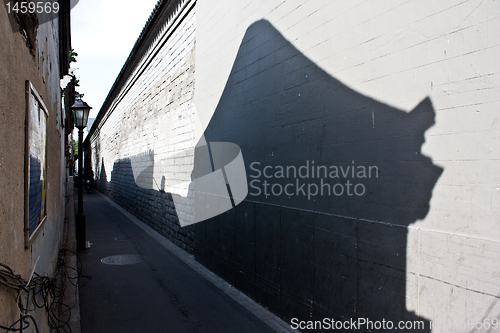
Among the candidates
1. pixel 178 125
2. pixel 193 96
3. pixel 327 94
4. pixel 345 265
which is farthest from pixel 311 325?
pixel 178 125

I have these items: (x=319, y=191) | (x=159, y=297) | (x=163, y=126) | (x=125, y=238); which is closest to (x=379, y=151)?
(x=319, y=191)

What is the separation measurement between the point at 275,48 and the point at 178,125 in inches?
184

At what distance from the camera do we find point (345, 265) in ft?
12.7

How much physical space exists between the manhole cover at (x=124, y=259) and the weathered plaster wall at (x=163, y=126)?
3.80ft

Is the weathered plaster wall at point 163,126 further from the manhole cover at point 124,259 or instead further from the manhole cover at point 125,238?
the manhole cover at point 124,259

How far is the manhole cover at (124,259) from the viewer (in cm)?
772

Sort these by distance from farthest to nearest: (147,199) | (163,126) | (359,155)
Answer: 1. (147,199)
2. (163,126)
3. (359,155)

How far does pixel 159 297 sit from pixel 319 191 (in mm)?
3251

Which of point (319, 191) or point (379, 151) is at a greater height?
point (379, 151)

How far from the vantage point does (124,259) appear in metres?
7.99

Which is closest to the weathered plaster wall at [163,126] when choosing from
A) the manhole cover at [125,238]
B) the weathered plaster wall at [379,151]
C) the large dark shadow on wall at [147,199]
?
the large dark shadow on wall at [147,199]

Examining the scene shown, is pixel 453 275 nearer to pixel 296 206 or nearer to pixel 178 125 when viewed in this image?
pixel 296 206

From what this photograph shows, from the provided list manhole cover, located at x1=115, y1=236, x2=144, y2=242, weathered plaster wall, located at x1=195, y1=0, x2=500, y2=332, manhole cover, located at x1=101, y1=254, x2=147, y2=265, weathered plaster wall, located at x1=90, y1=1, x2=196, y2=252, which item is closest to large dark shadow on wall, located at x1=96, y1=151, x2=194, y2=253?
weathered plaster wall, located at x1=90, y1=1, x2=196, y2=252

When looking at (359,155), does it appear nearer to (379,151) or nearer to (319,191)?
(379,151)
